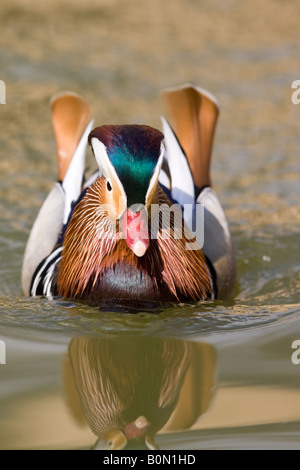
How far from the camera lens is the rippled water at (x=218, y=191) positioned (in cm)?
296

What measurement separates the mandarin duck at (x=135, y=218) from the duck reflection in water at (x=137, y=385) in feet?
0.89

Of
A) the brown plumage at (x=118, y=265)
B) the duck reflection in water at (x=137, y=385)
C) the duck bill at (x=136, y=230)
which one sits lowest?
the duck reflection in water at (x=137, y=385)

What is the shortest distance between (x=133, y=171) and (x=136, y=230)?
0.23 m

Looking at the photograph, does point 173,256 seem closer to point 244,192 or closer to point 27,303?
point 27,303

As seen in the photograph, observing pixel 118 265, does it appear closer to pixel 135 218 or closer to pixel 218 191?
pixel 135 218

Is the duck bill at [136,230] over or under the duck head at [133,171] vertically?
under

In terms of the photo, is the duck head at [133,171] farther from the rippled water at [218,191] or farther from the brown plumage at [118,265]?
the rippled water at [218,191]

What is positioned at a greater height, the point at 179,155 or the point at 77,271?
the point at 179,155

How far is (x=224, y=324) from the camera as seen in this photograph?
11.9 feet

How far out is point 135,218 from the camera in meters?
3.24

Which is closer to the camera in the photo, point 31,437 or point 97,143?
point 31,437

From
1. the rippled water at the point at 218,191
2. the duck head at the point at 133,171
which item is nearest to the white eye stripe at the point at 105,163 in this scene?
the duck head at the point at 133,171

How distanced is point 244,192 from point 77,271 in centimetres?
209

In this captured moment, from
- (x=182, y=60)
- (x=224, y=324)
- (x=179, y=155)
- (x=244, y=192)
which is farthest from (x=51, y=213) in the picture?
(x=182, y=60)
